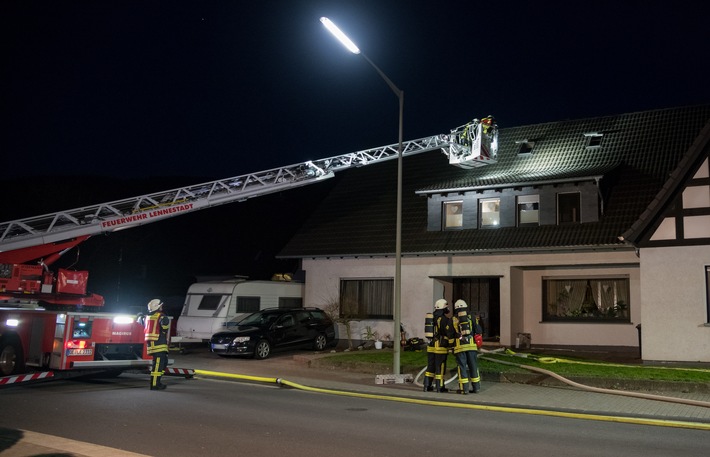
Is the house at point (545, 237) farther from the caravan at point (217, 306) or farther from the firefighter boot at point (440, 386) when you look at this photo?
the firefighter boot at point (440, 386)

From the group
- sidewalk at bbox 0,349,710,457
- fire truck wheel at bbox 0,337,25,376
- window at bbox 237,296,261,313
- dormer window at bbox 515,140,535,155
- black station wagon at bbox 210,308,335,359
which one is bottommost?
sidewalk at bbox 0,349,710,457

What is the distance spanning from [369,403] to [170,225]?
172 ft

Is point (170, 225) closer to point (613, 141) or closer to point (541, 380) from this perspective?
point (613, 141)

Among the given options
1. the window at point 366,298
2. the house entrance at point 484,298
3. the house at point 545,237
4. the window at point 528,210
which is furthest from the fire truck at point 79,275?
the window at point 366,298

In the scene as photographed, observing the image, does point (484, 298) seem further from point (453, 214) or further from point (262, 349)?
point (262, 349)

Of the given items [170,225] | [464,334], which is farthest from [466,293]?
[170,225]

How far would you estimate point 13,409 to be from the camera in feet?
35.1

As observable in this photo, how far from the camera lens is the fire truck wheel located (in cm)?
1373

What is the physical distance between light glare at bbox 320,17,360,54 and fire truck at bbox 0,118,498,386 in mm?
2968

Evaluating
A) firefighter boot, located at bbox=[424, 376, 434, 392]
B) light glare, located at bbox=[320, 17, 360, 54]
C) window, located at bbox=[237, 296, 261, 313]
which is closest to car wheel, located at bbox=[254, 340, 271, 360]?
window, located at bbox=[237, 296, 261, 313]

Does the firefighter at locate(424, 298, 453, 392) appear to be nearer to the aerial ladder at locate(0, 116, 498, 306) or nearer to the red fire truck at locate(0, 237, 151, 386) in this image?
the red fire truck at locate(0, 237, 151, 386)

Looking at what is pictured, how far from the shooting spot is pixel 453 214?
2409 centimetres

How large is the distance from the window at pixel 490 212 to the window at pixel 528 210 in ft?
2.51

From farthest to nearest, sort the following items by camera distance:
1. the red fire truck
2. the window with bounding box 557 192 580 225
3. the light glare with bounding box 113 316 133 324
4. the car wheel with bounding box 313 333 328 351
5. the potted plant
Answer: the potted plant → the car wheel with bounding box 313 333 328 351 → the window with bounding box 557 192 580 225 → the light glare with bounding box 113 316 133 324 → the red fire truck
